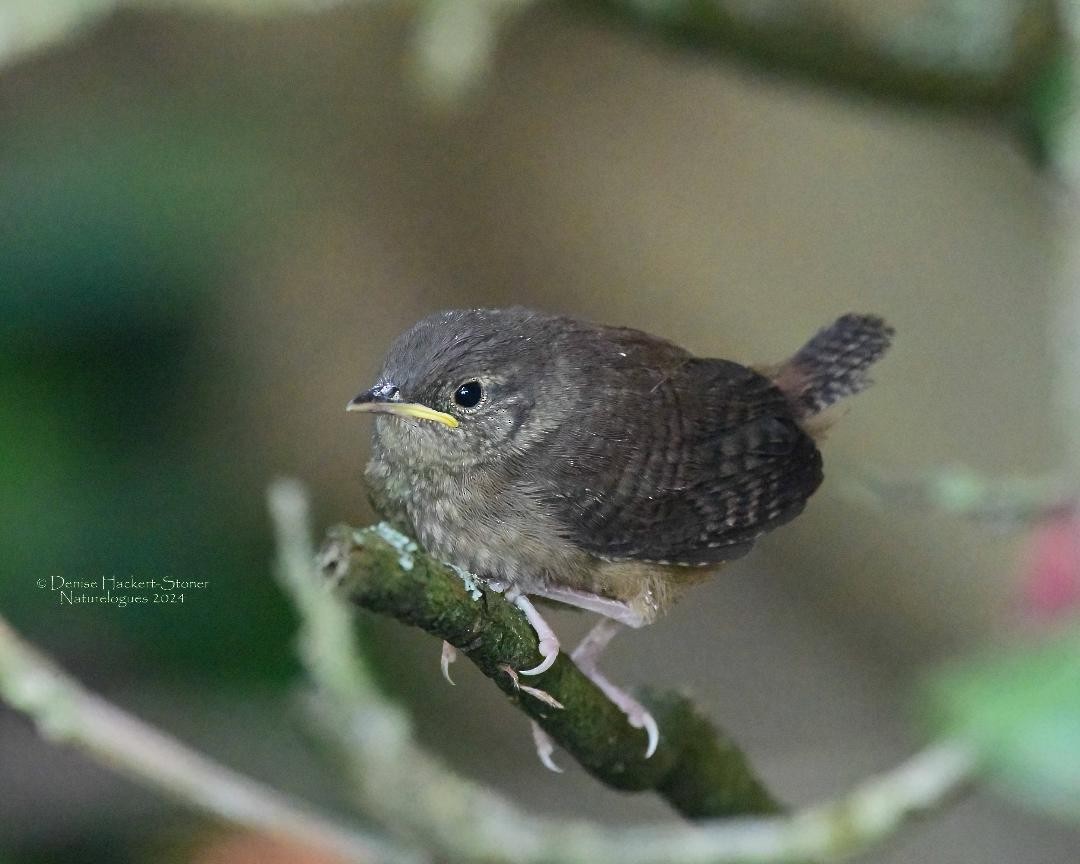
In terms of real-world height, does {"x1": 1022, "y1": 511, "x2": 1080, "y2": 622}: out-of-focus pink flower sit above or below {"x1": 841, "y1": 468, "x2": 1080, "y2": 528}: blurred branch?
below

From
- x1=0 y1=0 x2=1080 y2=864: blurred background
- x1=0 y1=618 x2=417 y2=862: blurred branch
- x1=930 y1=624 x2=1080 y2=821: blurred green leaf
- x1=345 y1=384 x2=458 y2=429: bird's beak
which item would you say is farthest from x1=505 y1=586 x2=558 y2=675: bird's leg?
x1=0 y1=0 x2=1080 y2=864: blurred background

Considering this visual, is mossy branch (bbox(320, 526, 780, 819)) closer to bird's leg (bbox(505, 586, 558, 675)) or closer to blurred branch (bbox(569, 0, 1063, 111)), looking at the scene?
bird's leg (bbox(505, 586, 558, 675))

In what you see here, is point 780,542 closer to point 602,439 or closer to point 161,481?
point 161,481

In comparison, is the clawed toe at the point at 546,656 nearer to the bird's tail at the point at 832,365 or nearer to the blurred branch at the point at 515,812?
the blurred branch at the point at 515,812

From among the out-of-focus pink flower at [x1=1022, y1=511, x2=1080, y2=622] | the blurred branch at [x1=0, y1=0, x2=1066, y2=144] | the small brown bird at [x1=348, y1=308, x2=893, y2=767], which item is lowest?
the out-of-focus pink flower at [x1=1022, y1=511, x2=1080, y2=622]

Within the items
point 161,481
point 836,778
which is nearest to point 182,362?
point 161,481
